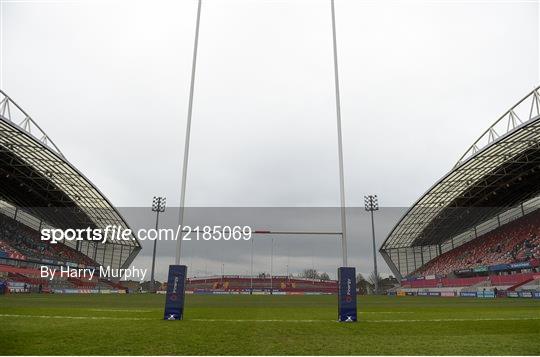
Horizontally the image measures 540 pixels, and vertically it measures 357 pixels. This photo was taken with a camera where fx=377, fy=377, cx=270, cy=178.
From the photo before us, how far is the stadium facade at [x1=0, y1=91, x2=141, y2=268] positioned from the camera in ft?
115

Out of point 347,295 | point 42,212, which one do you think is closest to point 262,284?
point 42,212

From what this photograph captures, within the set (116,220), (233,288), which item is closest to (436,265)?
(233,288)

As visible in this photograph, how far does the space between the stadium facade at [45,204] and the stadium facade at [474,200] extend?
131 ft

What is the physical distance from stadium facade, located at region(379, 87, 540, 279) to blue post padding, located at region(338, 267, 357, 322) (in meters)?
22.7

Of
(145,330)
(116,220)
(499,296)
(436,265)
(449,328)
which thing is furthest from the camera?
(436,265)

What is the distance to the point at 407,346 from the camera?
23.9ft

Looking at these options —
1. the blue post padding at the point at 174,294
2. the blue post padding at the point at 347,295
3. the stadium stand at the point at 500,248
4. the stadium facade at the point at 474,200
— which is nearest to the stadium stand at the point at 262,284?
the stadium facade at the point at 474,200

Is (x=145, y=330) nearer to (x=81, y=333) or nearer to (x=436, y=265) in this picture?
(x=81, y=333)

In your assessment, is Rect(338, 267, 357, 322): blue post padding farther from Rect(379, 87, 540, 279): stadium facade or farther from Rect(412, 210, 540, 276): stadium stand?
Rect(412, 210, 540, 276): stadium stand

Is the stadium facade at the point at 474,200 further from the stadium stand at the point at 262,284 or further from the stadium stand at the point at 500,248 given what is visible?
the stadium stand at the point at 262,284

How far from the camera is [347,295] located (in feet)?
39.4

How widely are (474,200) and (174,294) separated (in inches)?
1868

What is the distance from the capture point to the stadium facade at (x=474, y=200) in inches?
1289

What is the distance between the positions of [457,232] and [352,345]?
59.1 m
